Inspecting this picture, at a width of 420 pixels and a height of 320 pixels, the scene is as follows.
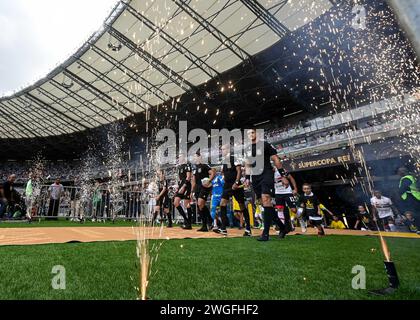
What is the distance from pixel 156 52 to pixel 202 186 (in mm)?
13252

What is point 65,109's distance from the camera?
1030 inches

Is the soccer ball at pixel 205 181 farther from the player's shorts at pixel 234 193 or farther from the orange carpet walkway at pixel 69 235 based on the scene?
the orange carpet walkway at pixel 69 235

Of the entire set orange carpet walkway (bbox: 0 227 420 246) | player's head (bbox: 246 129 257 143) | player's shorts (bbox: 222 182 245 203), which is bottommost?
orange carpet walkway (bbox: 0 227 420 246)

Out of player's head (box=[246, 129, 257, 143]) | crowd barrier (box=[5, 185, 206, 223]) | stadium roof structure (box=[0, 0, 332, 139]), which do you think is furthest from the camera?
stadium roof structure (box=[0, 0, 332, 139])

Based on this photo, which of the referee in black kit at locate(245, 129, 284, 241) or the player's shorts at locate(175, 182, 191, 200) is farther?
the player's shorts at locate(175, 182, 191, 200)

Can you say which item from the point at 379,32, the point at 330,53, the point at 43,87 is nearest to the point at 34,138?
the point at 43,87

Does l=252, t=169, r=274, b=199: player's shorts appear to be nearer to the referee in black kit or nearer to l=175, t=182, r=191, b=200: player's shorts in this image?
the referee in black kit

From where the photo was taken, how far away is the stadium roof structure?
13.3 metres

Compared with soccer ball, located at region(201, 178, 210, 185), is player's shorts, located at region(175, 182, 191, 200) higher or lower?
lower

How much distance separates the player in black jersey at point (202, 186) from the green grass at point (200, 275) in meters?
3.60

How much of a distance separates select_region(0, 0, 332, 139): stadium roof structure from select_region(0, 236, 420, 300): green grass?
12.7m

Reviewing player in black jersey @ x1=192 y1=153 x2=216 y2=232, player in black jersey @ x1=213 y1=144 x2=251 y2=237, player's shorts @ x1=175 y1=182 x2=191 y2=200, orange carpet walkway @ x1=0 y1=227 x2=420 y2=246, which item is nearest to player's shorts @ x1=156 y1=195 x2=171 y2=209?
player's shorts @ x1=175 y1=182 x2=191 y2=200

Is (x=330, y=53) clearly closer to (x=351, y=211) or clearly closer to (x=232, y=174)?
(x=351, y=211)

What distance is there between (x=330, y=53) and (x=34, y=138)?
36299 millimetres
